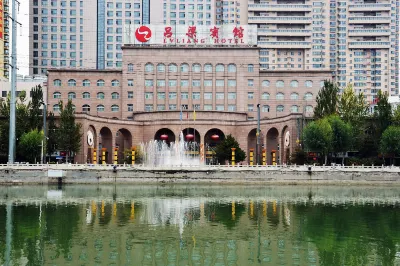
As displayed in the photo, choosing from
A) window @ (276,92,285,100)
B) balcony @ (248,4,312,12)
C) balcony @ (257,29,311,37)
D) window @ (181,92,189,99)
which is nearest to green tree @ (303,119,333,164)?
window @ (276,92,285,100)

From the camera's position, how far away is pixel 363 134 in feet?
213

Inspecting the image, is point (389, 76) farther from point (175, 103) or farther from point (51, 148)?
point (51, 148)

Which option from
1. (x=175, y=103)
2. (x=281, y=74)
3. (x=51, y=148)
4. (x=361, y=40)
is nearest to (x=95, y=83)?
(x=175, y=103)

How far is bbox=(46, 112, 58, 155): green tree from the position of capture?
63.6 metres

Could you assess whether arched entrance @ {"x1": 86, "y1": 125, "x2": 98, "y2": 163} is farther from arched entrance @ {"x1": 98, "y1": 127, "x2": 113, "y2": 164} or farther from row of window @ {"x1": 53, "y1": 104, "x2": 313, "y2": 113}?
row of window @ {"x1": 53, "y1": 104, "x2": 313, "y2": 113}

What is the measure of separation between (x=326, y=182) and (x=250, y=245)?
3010 cm

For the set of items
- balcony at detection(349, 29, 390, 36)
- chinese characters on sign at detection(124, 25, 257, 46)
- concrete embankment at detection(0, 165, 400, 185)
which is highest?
balcony at detection(349, 29, 390, 36)

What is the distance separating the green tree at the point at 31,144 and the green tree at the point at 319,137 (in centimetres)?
2951

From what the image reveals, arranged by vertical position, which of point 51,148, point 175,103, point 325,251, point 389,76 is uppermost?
point 389,76

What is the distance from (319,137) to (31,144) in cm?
3146

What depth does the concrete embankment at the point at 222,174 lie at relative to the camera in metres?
52.9

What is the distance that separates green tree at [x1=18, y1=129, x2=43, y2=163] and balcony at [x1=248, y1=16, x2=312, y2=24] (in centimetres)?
6588

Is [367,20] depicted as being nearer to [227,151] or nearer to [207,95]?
[207,95]

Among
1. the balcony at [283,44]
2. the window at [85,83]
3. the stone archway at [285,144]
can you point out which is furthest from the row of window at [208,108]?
the balcony at [283,44]
